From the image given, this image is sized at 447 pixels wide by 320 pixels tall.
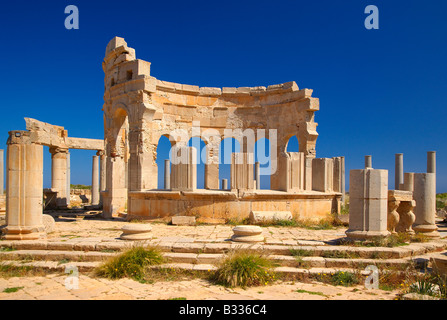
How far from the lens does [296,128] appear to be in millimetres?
15188

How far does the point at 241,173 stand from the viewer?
37.9ft

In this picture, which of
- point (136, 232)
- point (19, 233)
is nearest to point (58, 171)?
point (19, 233)

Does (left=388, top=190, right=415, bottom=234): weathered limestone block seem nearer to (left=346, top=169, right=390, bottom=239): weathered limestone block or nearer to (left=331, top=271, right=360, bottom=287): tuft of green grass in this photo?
(left=346, top=169, right=390, bottom=239): weathered limestone block

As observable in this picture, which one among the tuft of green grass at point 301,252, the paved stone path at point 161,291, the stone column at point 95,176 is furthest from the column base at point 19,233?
the stone column at point 95,176

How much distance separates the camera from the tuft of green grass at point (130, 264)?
5.87 m

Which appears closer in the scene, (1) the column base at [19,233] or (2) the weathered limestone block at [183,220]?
(1) the column base at [19,233]

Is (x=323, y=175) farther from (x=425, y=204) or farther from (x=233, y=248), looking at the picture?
(x=233, y=248)

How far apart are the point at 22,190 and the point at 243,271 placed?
567 cm

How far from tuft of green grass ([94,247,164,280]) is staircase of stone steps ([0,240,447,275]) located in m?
0.31

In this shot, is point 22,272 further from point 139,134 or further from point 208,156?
point 208,156

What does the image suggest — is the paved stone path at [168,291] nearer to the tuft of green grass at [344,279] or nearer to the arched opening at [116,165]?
the tuft of green grass at [344,279]

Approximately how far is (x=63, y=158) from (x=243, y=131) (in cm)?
991

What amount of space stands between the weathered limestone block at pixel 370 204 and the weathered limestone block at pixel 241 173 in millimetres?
4621
